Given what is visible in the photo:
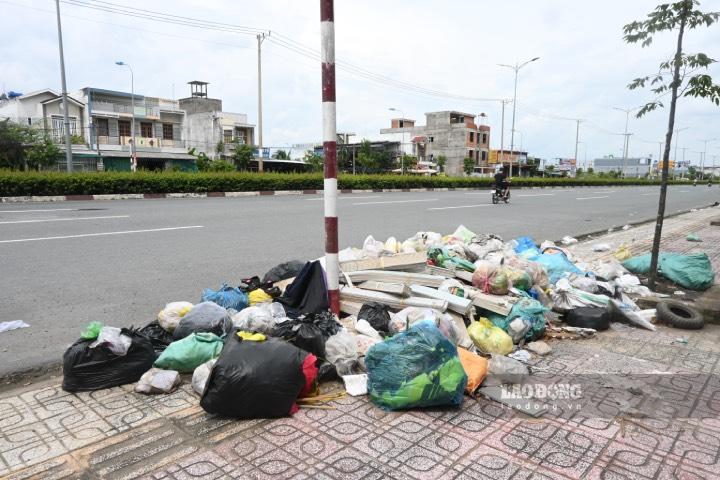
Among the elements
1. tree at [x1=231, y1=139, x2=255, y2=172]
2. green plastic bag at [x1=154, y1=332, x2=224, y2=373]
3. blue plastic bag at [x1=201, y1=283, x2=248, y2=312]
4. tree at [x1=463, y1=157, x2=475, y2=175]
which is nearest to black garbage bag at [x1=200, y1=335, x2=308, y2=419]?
green plastic bag at [x1=154, y1=332, x2=224, y2=373]

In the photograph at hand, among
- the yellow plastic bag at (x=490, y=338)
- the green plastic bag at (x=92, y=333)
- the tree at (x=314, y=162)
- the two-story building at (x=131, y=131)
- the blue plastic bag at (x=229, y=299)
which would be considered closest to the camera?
the green plastic bag at (x=92, y=333)

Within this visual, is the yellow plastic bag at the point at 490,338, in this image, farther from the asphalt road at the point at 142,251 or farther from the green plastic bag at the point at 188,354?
the asphalt road at the point at 142,251

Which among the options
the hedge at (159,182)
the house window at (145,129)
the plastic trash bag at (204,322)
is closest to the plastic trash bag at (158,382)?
the plastic trash bag at (204,322)

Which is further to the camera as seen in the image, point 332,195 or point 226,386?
point 332,195

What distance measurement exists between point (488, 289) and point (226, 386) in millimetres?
2690

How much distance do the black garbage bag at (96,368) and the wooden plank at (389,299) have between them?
1715 mm

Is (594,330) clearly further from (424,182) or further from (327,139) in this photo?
(424,182)

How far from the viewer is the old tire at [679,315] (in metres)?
4.31

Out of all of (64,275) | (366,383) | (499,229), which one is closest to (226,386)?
(366,383)

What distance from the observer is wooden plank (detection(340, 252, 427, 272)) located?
4.93m

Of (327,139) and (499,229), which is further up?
(327,139)

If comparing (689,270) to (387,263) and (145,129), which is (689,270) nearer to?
(387,263)

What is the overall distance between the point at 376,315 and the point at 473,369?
3.15 ft

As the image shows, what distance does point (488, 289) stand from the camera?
4496 millimetres
